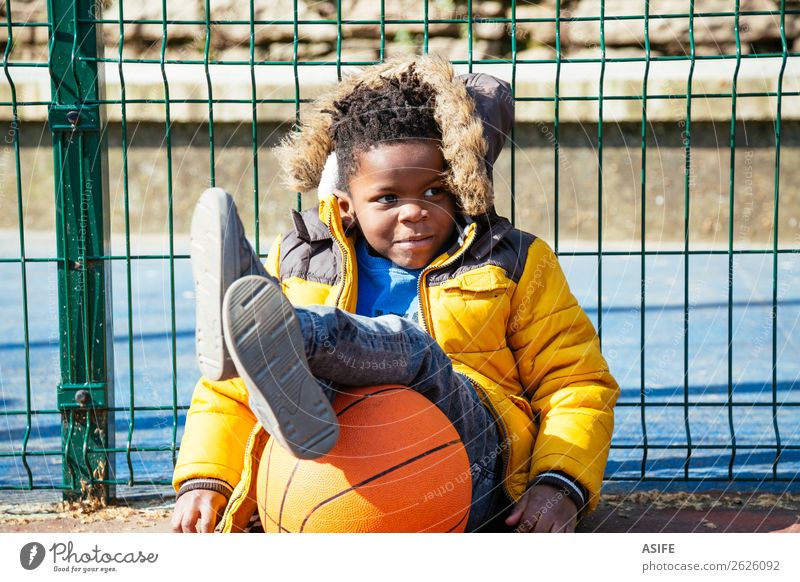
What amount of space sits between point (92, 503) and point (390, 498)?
1514 mm

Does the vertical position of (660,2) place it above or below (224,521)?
above

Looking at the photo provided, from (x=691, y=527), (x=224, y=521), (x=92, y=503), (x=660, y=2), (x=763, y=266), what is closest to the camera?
(x=224, y=521)

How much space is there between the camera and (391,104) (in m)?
2.94

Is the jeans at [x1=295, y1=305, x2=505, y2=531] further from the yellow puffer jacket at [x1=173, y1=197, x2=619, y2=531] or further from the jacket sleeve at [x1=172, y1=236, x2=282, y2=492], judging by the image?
the jacket sleeve at [x1=172, y1=236, x2=282, y2=492]

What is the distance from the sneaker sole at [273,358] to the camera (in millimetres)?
2145

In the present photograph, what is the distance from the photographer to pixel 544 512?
2746 millimetres

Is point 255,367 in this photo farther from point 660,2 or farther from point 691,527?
point 660,2

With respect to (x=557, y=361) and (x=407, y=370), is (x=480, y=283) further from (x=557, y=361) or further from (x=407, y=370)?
(x=407, y=370)

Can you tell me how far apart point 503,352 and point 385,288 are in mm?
392

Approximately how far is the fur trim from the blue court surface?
1.03 metres

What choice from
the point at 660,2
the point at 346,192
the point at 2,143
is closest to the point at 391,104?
the point at 346,192

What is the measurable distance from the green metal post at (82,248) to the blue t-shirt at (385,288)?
3.25ft
